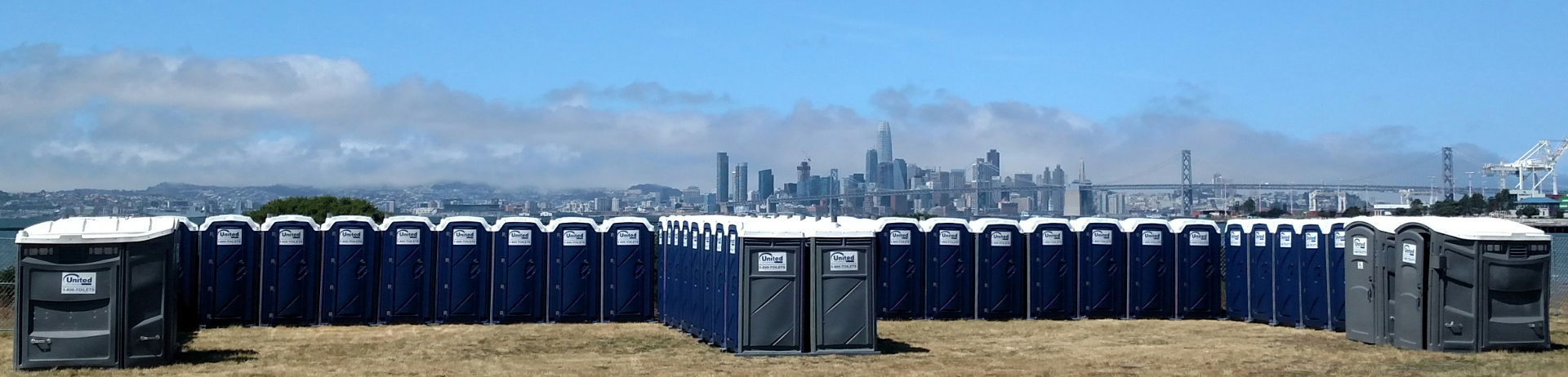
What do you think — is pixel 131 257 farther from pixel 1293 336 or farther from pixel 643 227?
pixel 1293 336

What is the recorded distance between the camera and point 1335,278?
17.3 metres

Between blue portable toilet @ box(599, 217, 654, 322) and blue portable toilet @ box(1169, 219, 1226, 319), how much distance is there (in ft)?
27.5

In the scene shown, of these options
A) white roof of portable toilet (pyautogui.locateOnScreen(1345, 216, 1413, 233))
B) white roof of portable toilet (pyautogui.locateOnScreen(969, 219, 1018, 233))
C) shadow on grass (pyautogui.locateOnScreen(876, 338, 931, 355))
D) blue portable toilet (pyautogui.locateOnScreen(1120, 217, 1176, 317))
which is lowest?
shadow on grass (pyautogui.locateOnScreen(876, 338, 931, 355))

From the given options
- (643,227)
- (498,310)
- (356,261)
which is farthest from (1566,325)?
(356,261)

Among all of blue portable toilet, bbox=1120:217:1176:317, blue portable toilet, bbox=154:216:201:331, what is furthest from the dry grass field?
blue portable toilet, bbox=1120:217:1176:317

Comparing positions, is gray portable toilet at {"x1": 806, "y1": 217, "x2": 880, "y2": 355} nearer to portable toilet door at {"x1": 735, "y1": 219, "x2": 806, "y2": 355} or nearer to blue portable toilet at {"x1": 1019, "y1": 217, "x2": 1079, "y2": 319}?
portable toilet door at {"x1": 735, "y1": 219, "x2": 806, "y2": 355}

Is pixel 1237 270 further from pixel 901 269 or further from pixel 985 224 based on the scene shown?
pixel 901 269

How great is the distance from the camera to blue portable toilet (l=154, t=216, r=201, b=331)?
17109 mm

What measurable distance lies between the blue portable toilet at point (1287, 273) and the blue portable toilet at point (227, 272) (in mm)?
14665

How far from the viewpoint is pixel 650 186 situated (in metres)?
60.8

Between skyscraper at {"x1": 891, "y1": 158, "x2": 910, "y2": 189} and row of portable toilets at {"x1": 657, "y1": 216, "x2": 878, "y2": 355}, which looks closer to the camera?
row of portable toilets at {"x1": 657, "y1": 216, "x2": 878, "y2": 355}

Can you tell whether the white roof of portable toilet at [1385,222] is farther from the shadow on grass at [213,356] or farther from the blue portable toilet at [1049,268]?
the shadow on grass at [213,356]

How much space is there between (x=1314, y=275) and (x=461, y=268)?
12.1m

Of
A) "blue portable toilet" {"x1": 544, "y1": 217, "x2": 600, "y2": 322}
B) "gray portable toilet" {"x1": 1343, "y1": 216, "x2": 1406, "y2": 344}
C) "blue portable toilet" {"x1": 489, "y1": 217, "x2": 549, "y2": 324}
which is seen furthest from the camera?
"blue portable toilet" {"x1": 544, "y1": 217, "x2": 600, "y2": 322}
